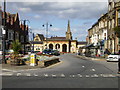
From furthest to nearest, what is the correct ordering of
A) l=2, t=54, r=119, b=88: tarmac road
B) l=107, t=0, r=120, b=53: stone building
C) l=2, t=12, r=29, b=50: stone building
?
1. l=2, t=12, r=29, b=50: stone building
2. l=107, t=0, r=120, b=53: stone building
3. l=2, t=54, r=119, b=88: tarmac road

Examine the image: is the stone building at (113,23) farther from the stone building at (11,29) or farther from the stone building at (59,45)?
the stone building at (59,45)

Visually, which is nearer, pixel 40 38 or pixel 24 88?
pixel 24 88

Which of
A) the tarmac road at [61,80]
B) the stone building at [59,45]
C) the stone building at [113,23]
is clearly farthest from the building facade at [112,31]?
the stone building at [59,45]

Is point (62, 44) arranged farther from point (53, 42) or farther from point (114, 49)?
point (114, 49)

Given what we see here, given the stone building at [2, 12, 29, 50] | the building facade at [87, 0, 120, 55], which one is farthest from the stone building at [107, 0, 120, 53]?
the stone building at [2, 12, 29, 50]

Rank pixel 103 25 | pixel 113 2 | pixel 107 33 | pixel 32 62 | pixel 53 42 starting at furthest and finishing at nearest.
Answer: pixel 53 42
pixel 103 25
pixel 107 33
pixel 113 2
pixel 32 62

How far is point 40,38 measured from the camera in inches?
6230

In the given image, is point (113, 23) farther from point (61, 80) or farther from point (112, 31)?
point (61, 80)

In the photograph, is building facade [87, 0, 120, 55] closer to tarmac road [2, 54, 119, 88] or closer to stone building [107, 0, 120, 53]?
stone building [107, 0, 120, 53]

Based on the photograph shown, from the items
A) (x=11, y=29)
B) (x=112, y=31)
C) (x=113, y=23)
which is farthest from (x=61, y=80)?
(x=11, y=29)

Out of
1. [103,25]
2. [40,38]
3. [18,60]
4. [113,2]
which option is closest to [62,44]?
[40,38]

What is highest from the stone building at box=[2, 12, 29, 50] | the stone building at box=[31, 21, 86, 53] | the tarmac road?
the stone building at box=[2, 12, 29, 50]

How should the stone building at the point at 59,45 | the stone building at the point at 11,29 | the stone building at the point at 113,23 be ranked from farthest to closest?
the stone building at the point at 59,45
the stone building at the point at 11,29
the stone building at the point at 113,23

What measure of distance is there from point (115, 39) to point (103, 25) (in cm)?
1314
